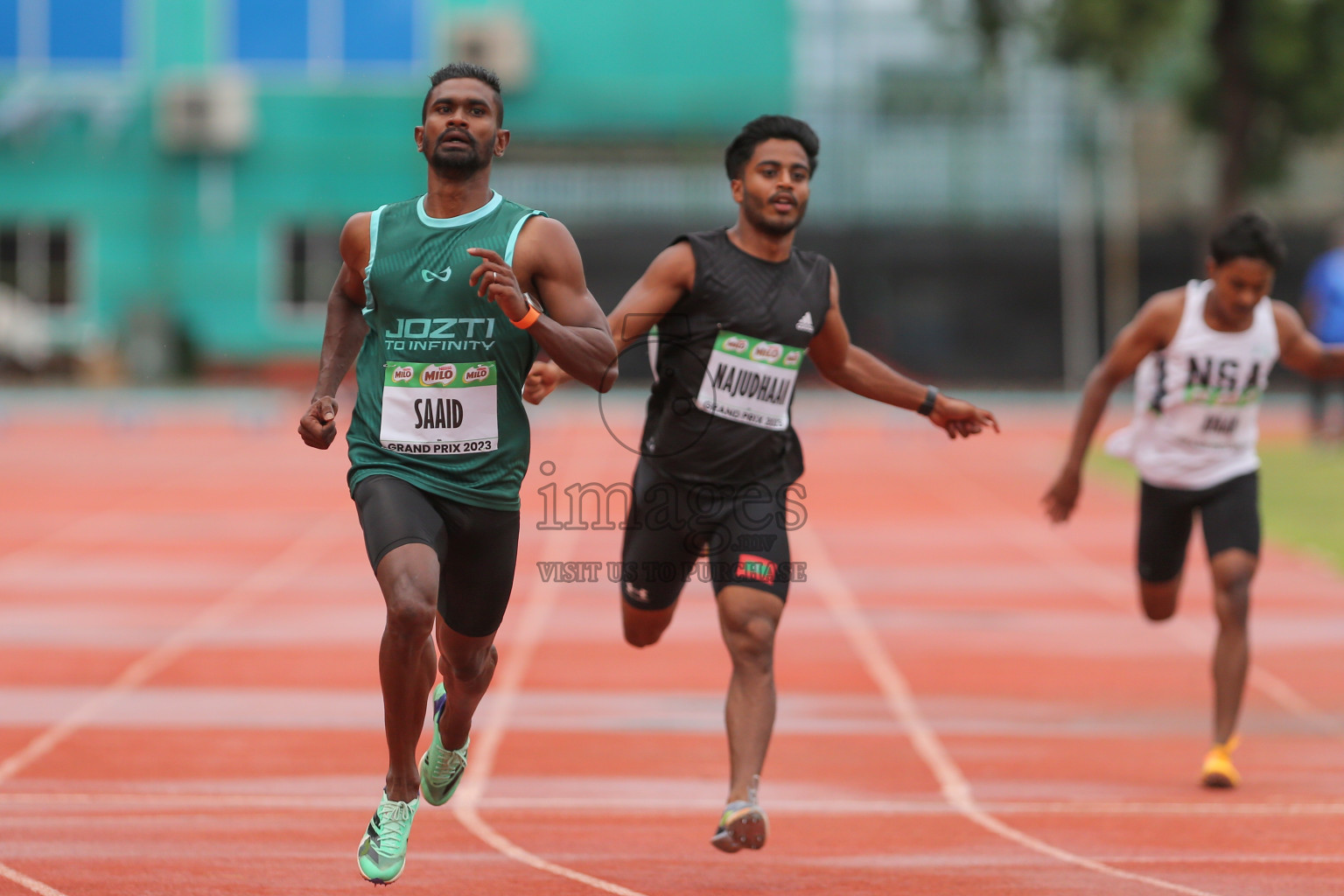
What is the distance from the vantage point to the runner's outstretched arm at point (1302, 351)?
7641 mm

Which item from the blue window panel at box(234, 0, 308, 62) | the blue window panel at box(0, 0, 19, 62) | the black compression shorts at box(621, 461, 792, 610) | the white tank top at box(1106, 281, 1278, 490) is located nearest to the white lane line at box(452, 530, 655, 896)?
the black compression shorts at box(621, 461, 792, 610)

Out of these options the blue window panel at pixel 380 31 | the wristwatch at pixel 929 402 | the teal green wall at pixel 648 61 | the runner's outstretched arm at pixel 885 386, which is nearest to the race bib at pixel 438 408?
the runner's outstretched arm at pixel 885 386

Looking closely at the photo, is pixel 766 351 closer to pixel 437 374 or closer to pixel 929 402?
pixel 929 402

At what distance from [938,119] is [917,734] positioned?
1265 inches

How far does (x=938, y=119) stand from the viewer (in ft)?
130

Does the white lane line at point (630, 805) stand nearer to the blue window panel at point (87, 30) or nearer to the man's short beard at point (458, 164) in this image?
the man's short beard at point (458, 164)

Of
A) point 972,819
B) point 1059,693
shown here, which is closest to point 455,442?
point 972,819

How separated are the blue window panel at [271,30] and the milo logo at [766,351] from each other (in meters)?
37.9

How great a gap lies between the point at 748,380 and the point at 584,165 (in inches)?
1339

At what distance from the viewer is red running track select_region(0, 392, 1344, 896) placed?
6.18 metres

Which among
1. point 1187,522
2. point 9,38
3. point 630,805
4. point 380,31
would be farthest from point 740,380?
point 9,38

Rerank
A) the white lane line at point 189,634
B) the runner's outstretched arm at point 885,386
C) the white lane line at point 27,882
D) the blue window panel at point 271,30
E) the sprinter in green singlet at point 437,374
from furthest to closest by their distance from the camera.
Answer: the blue window panel at point 271,30, the white lane line at point 189,634, the runner's outstretched arm at point 885,386, the white lane line at point 27,882, the sprinter in green singlet at point 437,374

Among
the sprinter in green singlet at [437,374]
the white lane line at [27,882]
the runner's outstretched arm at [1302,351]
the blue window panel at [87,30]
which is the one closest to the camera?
the sprinter in green singlet at [437,374]

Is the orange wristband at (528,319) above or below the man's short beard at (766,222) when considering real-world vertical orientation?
below
